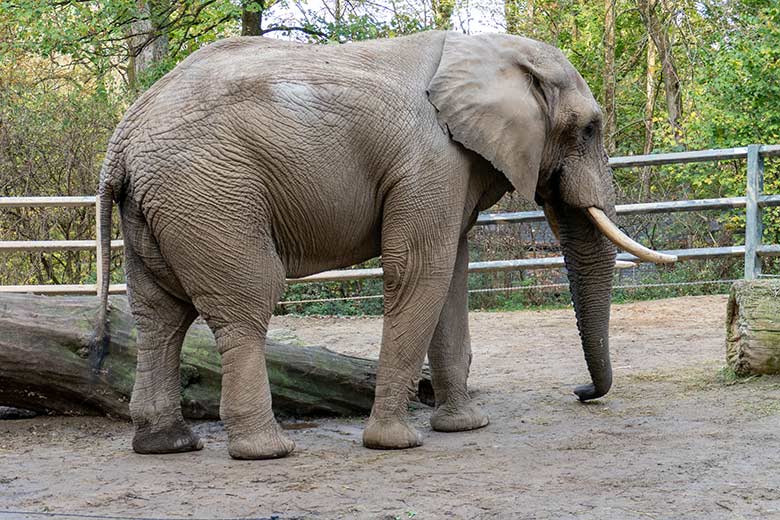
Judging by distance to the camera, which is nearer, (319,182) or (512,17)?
(319,182)

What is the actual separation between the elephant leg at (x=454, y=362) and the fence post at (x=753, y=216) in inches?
211

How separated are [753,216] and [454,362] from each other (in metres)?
5.66

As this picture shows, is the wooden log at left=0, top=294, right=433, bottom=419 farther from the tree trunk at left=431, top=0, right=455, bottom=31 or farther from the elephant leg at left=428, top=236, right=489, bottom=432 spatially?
the tree trunk at left=431, top=0, right=455, bottom=31

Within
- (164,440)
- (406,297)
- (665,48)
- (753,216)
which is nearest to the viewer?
(164,440)

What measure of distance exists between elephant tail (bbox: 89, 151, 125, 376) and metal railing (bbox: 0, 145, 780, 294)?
4652 millimetres

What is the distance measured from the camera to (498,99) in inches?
233

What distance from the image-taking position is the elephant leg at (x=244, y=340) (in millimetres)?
5320

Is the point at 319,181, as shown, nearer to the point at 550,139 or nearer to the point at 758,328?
the point at 550,139

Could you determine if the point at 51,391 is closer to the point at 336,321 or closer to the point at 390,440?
the point at 390,440

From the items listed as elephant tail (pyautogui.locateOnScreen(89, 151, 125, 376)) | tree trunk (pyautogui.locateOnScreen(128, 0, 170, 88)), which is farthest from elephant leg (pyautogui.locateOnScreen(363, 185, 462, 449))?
tree trunk (pyautogui.locateOnScreen(128, 0, 170, 88))

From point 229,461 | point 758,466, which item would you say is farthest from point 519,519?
point 229,461

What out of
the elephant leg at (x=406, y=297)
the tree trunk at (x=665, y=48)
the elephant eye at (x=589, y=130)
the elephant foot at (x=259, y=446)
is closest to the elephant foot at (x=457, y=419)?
the elephant leg at (x=406, y=297)

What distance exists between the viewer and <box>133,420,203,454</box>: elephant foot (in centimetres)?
561

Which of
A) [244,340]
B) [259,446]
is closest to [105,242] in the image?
[244,340]
